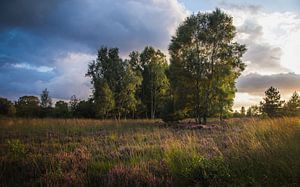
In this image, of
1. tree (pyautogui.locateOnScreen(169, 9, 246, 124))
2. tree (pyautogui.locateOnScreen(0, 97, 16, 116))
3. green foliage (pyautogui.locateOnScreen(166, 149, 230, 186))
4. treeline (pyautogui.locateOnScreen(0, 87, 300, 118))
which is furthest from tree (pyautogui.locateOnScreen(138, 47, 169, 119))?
green foliage (pyautogui.locateOnScreen(166, 149, 230, 186))

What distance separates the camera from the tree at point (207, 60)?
32344 millimetres

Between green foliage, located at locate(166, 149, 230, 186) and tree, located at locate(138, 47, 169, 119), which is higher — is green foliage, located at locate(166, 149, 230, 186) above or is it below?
below

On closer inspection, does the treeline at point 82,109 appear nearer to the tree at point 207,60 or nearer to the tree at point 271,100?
the tree at point 271,100

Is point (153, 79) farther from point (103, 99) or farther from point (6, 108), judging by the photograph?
point (6, 108)

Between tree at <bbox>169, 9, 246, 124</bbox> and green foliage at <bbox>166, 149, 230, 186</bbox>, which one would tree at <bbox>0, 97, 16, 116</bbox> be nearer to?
tree at <bbox>169, 9, 246, 124</bbox>

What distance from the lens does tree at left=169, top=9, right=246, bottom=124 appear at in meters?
32.3

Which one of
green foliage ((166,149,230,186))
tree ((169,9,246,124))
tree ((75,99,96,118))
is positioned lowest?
green foliage ((166,149,230,186))

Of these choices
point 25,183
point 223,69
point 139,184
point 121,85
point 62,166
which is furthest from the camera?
point 121,85

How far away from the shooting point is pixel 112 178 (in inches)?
268

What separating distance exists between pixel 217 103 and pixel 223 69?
4353 millimetres

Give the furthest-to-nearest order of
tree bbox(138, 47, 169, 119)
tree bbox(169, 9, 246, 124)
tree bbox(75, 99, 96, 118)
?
tree bbox(75, 99, 96, 118), tree bbox(138, 47, 169, 119), tree bbox(169, 9, 246, 124)

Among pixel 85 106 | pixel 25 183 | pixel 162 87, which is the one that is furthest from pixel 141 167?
pixel 85 106

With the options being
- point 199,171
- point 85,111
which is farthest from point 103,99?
point 199,171

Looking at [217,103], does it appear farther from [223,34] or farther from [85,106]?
[85,106]
